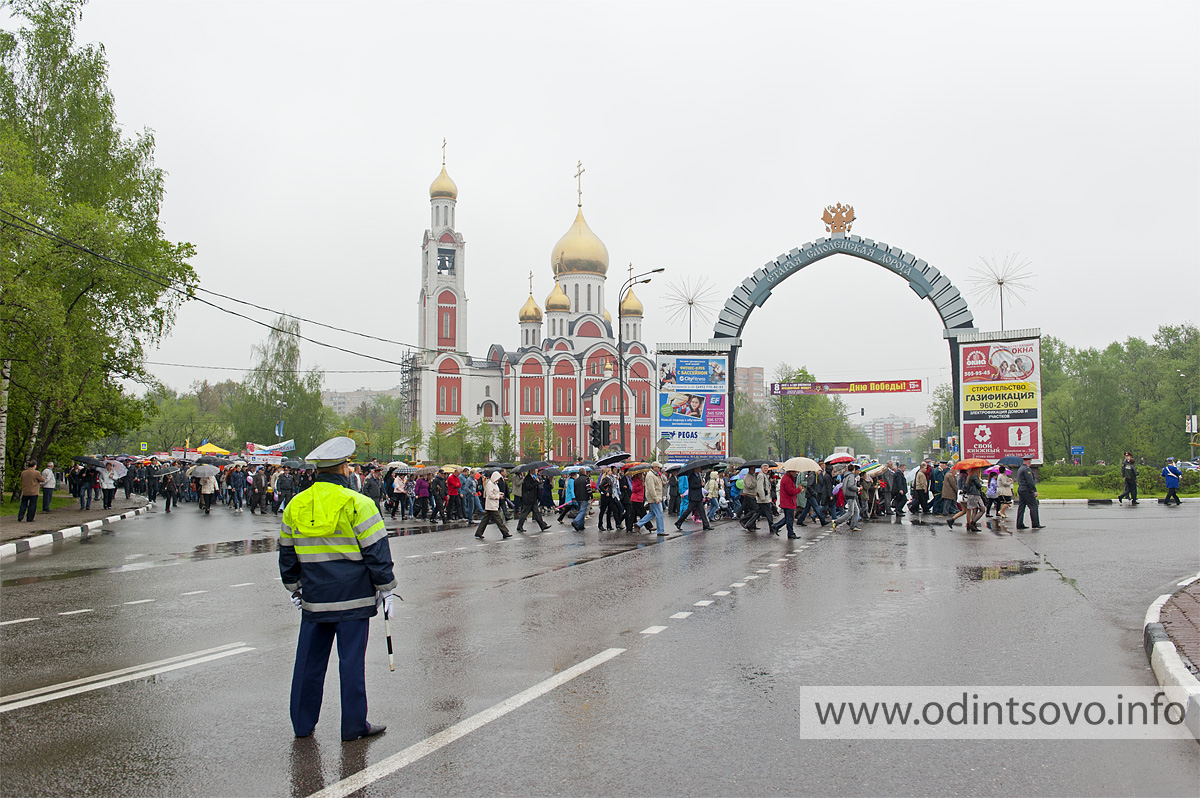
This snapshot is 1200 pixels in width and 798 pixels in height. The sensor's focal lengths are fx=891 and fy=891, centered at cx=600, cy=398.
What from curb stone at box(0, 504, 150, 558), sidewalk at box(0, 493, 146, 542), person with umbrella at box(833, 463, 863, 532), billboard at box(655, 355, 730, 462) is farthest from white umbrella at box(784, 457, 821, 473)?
billboard at box(655, 355, 730, 462)

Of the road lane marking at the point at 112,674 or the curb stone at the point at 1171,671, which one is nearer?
the curb stone at the point at 1171,671

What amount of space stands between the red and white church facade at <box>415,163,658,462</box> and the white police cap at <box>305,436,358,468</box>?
72181 millimetres

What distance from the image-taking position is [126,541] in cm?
1905

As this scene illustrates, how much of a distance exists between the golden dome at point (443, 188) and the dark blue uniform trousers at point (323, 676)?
81.1m

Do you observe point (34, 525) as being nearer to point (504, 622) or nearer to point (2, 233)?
point (2, 233)

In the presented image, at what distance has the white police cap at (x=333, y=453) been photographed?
5.59 meters

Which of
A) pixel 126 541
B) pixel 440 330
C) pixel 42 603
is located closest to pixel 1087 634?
pixel 42 603

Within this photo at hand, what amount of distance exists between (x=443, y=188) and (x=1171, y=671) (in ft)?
269

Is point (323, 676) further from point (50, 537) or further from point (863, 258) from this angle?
point (863, 258)

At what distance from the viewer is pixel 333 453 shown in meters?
5.66

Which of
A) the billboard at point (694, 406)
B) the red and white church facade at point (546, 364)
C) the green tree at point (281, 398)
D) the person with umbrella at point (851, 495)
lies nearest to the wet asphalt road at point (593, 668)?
the person with umbrella at point (851, 495)

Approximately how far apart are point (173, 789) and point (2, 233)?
21678 mm

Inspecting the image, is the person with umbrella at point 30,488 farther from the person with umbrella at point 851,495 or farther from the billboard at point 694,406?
the billboard at point 694,406

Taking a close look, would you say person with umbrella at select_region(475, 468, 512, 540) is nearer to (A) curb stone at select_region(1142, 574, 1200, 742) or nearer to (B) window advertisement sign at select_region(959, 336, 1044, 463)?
(A) curb stone at select_region(1142, 574, 1200, 742)
